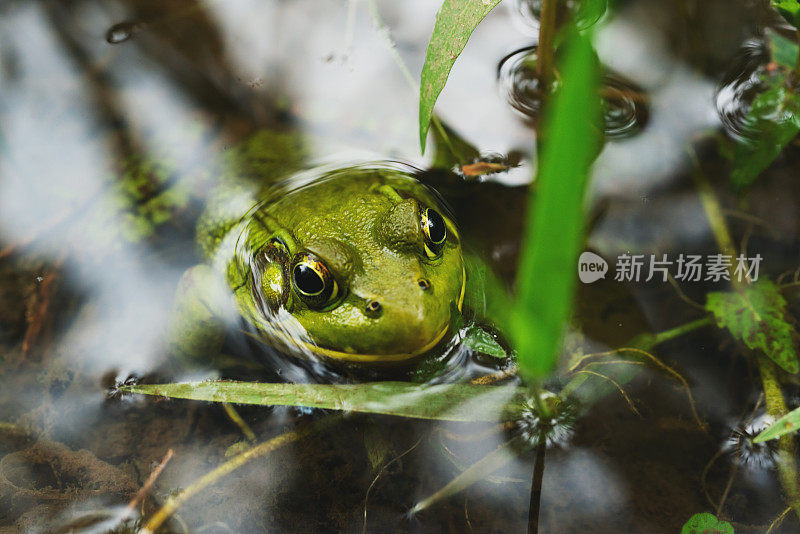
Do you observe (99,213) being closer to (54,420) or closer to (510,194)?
(54,420)

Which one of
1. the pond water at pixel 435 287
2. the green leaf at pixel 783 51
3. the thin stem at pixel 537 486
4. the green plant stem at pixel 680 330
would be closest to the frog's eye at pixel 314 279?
the pond water at pixel 435 287

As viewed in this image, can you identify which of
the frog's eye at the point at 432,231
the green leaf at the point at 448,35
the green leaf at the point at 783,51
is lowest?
the frog's eye at the point at 432,231

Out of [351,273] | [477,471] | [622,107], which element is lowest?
[477,471]

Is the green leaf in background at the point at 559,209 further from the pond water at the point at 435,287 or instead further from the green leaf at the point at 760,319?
the green leaf at the point at 760,319

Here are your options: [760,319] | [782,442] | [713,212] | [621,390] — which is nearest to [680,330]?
[760,319]

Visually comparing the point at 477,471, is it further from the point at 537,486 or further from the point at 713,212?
the point at 713,212

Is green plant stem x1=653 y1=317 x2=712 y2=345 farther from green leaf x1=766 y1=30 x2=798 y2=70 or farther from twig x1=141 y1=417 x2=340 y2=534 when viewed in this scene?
green leaf x1=766 y1=30 x2=798 y2=70

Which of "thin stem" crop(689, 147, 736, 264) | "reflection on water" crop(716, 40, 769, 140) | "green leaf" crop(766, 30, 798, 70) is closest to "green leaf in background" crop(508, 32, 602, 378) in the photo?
"thin stem" crop(689, 147, 736, 264)
